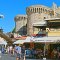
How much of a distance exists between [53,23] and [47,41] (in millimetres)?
7581

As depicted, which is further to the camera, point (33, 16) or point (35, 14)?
point (35, 14)

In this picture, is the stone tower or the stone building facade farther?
the stone tower

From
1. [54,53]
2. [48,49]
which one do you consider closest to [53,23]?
[48,49]

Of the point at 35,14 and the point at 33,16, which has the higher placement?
the point at 35,14

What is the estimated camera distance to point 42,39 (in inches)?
1056

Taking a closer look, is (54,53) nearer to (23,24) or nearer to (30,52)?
(30,52)

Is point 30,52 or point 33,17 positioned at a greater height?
point 33,17

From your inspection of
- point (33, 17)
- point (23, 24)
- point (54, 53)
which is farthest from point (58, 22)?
point (23, 24)

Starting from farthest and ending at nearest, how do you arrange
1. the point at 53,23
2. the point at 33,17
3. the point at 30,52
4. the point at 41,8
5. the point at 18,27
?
the point at 18,27
the point at 41,8
the point at 33,17
the point at 53,23
the point at 30,52

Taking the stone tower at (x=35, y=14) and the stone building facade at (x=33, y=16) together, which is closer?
the stone building facade at (x=33, y=16)

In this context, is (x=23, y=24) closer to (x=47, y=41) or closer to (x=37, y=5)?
(x=37, y=5)

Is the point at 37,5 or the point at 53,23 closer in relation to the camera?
the point at 53,23

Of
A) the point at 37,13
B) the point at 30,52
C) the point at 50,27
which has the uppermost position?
the point at 37,13

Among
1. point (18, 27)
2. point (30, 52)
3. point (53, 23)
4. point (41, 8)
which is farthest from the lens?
point (18, 27)
